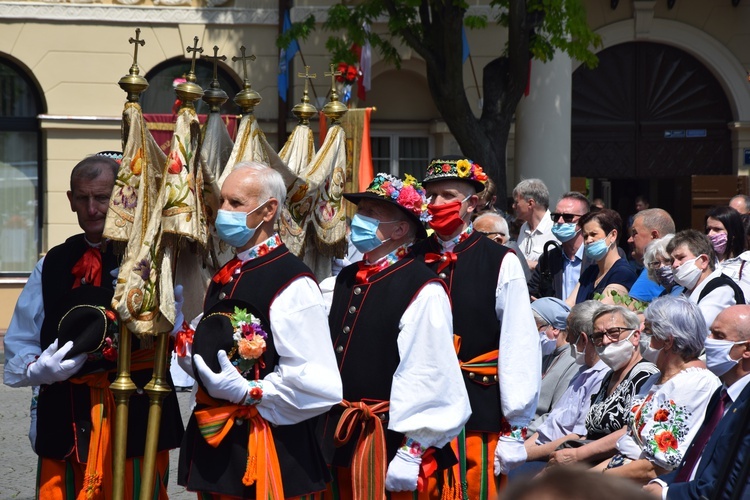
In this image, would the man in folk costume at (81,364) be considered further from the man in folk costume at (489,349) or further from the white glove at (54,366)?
the man in folk costume at (489,349)

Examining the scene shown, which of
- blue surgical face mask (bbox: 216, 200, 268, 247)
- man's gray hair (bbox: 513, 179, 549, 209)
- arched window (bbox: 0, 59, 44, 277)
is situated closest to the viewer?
blue surgical face mask (bbox: 216, 200, 268, 247)

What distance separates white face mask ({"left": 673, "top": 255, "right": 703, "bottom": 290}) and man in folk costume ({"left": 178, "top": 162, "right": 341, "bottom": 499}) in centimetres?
298

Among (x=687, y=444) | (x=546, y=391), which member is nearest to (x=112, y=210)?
(x=687, y=444)

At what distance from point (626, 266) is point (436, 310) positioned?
3.14 m

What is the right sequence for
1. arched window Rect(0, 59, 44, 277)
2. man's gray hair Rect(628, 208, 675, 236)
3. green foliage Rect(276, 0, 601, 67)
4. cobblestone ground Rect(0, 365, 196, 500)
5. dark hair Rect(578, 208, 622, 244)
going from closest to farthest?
cobblestone ground Rect(0, 365, 196, 500) < dark hair Rect(578, 208, 622, 244) < man's gray hair Rect(628, 208, 675, 236) < green foliage Rect(276, 0, 601, 67) < arched window Rect(0, 59, 44, 277)

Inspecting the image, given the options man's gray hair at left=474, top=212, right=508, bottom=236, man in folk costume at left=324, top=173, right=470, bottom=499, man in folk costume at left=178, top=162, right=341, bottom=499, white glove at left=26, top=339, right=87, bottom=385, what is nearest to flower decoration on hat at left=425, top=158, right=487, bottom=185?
man in folk costume at left=324, top=173, right=470, bottom=499

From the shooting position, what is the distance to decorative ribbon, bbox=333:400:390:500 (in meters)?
4.37

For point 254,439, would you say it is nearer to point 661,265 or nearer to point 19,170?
point 661,265

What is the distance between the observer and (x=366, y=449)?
438 cm

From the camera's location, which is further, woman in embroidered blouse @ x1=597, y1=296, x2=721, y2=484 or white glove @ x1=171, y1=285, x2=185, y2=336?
woman in embroidered blouse @ x1=597, y1=296, x2=721, y2=484

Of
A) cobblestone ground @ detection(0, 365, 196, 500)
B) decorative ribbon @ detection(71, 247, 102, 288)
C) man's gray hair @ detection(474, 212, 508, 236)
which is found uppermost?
man's gray hair @ detection(474, 212, 508, 236)

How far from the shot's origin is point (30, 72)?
51.0ft

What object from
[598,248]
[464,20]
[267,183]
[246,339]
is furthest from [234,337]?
[464,20]

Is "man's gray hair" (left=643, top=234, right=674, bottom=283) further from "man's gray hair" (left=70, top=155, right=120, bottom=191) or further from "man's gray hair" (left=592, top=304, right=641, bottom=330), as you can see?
"man's gray hair" (left=70, top=155, right=120, bottom=191)
